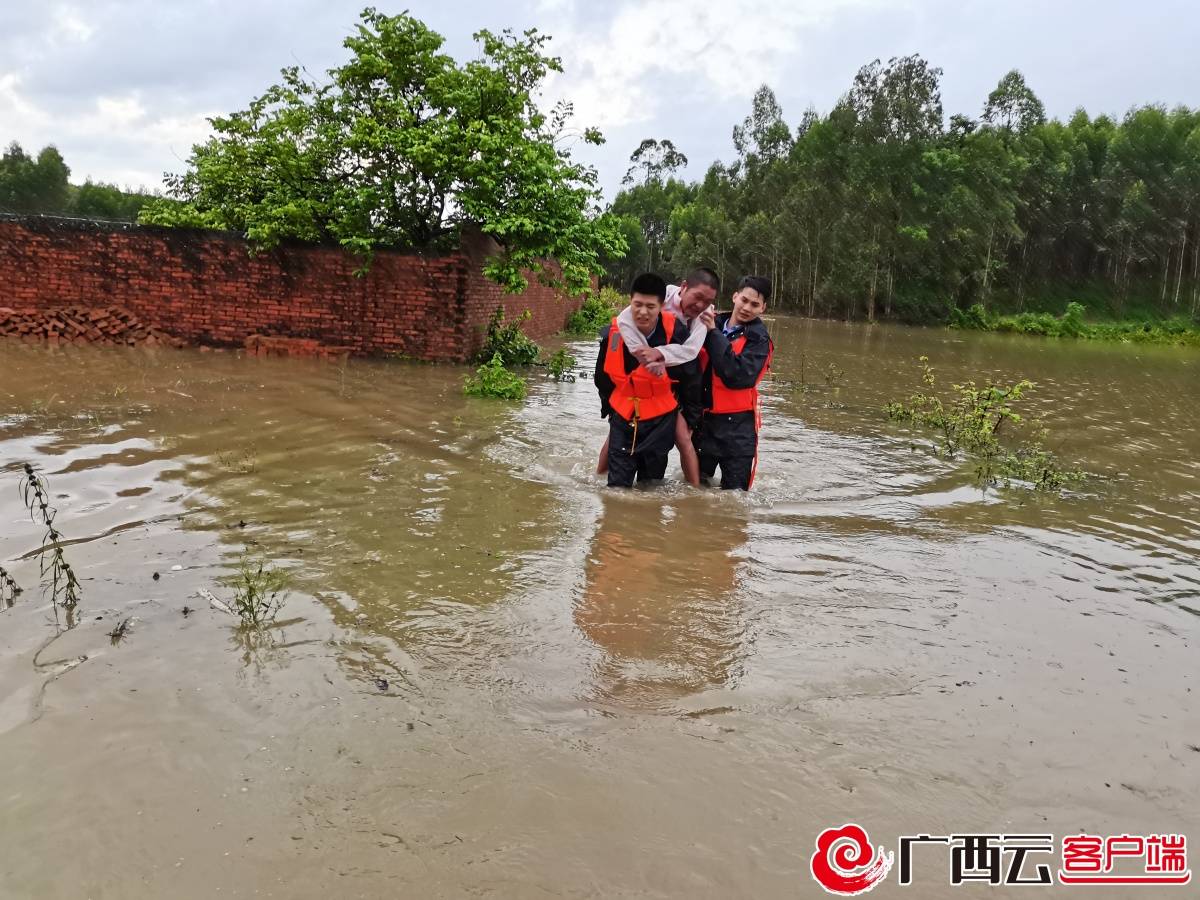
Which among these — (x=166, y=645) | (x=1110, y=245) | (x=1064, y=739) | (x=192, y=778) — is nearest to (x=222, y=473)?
(x=166, y=645)

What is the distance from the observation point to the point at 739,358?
20.7 feet

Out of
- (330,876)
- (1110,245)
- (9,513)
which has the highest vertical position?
(1110,245)

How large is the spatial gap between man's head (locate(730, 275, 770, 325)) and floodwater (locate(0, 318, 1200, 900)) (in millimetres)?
1397

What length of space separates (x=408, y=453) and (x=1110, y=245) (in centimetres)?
5468

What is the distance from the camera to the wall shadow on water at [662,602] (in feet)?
11.5

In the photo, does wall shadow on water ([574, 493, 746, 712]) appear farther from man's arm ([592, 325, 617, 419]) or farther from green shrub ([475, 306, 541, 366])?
green shrub ([475, 306, 541, 366])

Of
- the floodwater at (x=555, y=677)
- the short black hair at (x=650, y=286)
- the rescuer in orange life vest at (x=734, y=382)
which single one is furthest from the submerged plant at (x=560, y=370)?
the short black hair at (x=650, y=286)

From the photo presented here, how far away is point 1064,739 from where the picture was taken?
10.4 feet

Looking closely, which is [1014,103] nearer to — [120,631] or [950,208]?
[950,208]

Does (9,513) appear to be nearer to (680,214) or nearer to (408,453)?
(408,453)

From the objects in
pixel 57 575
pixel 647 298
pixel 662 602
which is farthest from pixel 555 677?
pixel 647 298

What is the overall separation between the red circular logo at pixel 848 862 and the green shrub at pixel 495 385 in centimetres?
867

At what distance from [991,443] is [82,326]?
12906 millimetres

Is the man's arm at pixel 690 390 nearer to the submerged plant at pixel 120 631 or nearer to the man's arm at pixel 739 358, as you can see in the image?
the man's arm at pixel 739 358
